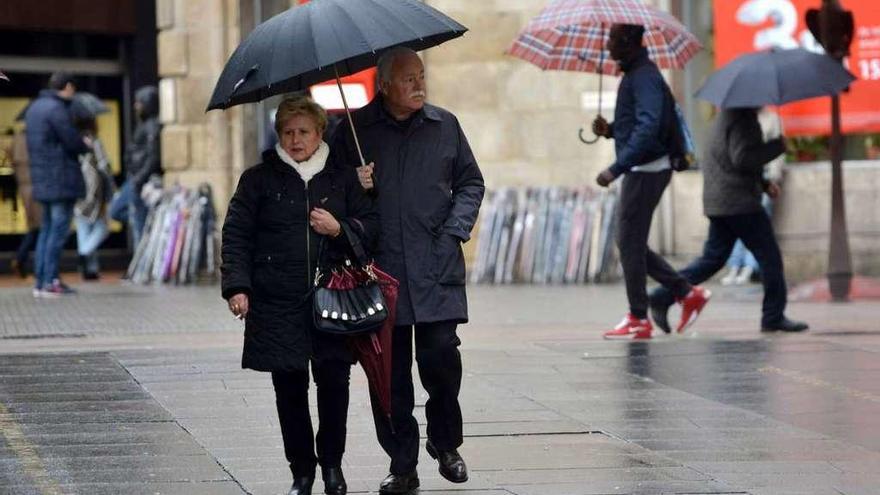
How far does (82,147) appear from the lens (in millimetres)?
16875

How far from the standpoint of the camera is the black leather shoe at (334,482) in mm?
6730

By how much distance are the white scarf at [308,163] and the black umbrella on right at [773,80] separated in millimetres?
5794

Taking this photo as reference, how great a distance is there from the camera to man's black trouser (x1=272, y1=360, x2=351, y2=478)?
22.1 feet

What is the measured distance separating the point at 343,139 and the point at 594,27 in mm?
6098

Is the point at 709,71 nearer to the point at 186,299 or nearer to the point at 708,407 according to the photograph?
the point at 186,299

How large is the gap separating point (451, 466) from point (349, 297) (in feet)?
2.57

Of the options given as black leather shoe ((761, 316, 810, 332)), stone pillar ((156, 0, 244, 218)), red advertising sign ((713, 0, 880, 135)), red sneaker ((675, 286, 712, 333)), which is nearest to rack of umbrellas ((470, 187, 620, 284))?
red advertising sign ((713, 0, 880, 135))

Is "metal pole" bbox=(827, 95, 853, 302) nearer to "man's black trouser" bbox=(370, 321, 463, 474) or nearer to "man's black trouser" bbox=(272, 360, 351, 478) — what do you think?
"man's black trouser" bbox=(370, 321, 463, 474)

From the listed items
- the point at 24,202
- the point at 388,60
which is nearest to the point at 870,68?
the point at 24,202

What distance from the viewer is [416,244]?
6926mm

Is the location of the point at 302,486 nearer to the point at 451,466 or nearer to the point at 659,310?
the point at 451,466

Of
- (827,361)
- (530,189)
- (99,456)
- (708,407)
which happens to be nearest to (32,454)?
(99,456)

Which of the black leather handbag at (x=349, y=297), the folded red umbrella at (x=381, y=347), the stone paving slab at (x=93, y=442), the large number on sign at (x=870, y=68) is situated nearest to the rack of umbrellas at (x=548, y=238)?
the large number on sign at (x=870, y=68)

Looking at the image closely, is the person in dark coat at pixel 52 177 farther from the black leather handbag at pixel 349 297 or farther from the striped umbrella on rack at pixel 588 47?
the black leather handbag at pixel 349 297
